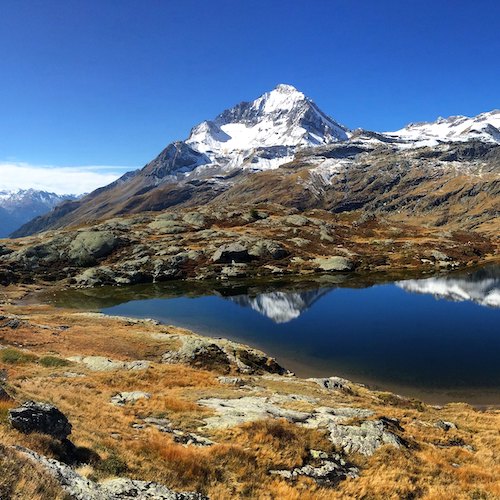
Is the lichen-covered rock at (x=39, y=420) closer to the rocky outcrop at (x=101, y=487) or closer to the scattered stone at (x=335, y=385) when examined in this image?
the rocky outcrop at (x=101, y=487)

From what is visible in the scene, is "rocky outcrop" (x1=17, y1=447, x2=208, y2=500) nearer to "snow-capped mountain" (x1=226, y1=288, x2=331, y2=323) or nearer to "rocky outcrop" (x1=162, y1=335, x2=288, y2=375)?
"rocky outcrop" (x1=162, y1=335, x2=288, y2=375)

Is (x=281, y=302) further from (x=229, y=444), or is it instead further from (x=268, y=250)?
(x=229, y=444)

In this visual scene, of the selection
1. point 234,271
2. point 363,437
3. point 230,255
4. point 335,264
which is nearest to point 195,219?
point 230,255

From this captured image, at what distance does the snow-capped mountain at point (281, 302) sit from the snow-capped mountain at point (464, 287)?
24.2 meters

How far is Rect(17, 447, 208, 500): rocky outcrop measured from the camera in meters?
11.1

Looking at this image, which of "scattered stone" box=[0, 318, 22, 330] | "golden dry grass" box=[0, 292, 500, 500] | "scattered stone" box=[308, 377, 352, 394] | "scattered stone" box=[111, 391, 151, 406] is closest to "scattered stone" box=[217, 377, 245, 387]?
"golden dry grass" box=[0, 292, 500, 500]

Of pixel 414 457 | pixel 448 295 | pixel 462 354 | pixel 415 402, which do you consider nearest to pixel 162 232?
pixel 448 295

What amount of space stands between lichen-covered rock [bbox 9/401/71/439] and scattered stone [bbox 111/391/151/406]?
343 inches

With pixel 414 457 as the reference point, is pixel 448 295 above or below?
above

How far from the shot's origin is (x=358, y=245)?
15238 centimetres

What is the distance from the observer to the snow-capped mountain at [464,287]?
90.6m

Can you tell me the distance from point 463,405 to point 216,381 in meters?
21.7

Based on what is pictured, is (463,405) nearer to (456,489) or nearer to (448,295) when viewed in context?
(456,489)

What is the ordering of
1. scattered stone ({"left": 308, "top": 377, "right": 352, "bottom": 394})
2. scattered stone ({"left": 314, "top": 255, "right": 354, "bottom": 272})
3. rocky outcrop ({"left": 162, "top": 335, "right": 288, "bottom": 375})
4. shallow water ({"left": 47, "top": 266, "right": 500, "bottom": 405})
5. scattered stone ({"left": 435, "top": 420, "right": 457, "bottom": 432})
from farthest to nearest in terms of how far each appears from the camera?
1. scattered stone ({"left": 314, "top": 255, "right": 354, "bottom": 272})
2. shallow water ({"left": 47, "top": 266, "right": 500, "bottom": 405})
3. rocky outcrop ({"left": 162, "top": 335, "right": 288, "bottom": 375})
4. scattered stone ({"left": 308, "top": 377, "right": 352, "bottom": 394})
5. scattered stone ({"left": 435, "top": 420, "right": 457, "bottom": 432})
